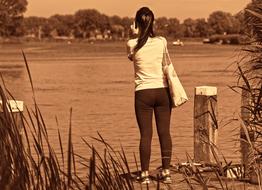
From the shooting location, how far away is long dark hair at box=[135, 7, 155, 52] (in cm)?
998

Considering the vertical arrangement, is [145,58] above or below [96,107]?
above

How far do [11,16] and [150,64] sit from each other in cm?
16576

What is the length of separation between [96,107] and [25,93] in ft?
23.2

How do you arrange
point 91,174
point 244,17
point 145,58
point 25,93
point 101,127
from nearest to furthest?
1. point 91,174
2. point 244,17
3. point 145,58
4. point 101,127
5. point 25,93

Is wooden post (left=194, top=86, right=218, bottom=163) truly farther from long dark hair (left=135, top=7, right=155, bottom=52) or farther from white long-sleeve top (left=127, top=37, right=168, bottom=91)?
long dark hair (left=135, top=7, right=155, bottom=52)

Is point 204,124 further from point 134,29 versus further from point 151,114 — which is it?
point 134,29

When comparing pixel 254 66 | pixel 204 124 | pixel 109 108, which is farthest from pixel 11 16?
pixel 254 66

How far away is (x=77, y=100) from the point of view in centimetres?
3481

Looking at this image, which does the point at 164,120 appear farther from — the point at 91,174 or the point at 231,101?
the point at 231,101

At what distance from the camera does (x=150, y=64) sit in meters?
10.1

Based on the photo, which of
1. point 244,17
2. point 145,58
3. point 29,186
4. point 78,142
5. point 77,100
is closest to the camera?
point 29,186

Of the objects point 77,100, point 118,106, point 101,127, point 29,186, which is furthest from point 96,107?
point 29,186

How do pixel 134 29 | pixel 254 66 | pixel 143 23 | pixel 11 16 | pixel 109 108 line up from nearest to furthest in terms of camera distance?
1. pixel 254 66
2. pixel 143 23
3. pixel 134 29
4. pixel 109 108
5. pixel 11 16

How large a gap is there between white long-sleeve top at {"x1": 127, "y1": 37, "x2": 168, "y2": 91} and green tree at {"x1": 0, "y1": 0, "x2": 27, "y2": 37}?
155m
